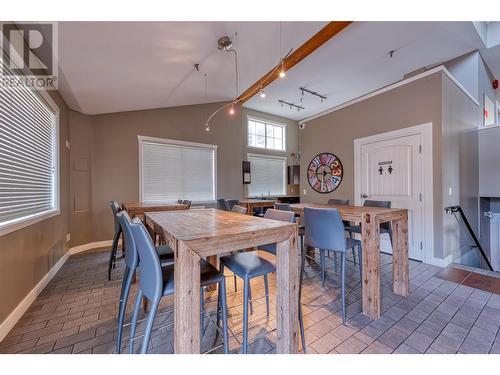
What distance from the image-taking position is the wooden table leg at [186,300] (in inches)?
39.8

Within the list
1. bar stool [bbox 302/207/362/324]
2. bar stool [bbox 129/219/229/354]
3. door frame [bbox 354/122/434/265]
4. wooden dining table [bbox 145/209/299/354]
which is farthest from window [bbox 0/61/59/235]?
door frame [bbox 354/122/434/265]

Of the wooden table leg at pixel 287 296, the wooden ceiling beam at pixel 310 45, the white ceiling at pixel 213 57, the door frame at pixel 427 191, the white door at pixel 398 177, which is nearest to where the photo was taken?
the wooden table leg at pixel 287 296

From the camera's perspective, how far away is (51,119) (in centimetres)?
283

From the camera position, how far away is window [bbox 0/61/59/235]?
1762 millimetres

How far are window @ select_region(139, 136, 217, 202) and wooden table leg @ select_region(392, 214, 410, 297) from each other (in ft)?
12.0

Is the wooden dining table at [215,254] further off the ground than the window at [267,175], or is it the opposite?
the window at [267,175]

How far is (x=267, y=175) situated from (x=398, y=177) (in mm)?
3116

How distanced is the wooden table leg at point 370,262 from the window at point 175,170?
3.63 m

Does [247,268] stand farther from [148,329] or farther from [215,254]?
[148,329]

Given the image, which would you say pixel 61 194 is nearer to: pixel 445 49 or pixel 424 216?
pixel 424 216

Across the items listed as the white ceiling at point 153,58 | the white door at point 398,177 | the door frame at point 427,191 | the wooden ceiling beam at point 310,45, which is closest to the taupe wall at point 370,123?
the door frame at point 427,191

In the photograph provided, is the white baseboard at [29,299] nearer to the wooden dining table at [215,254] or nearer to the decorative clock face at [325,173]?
the wooden dining table at [215,254]

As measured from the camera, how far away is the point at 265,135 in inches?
234

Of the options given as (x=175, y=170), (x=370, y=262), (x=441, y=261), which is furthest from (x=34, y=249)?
(x=441, y=261)
